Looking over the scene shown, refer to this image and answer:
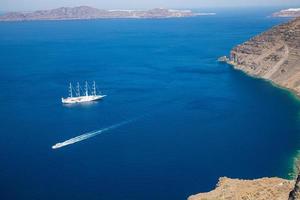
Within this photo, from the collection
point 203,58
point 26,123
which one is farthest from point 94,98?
point 203,58

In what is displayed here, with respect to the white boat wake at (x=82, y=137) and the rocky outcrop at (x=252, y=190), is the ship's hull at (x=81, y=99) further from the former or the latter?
the rocky outcrop at (x=252, y=190)

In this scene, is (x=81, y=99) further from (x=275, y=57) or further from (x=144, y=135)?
(x=275, y=57)

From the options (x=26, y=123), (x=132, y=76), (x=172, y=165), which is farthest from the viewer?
(x=132, y=76)

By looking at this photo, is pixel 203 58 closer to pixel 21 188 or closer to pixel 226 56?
pixel 226 56

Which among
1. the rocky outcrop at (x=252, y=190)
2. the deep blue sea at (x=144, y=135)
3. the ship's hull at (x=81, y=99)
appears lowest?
the deep blue sea at (x=144, y=135)

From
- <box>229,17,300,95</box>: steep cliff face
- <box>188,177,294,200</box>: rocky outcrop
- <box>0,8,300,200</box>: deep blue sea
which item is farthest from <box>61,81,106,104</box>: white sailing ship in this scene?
<box>188,177,294,200</box>: rocky outcrop

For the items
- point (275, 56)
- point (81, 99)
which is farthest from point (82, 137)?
point (275, 56)

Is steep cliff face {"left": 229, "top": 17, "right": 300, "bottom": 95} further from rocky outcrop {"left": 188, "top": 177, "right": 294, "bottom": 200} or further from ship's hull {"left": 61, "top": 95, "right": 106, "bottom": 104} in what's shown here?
rocky outcrop {"left": 188, "top": 177, "right": 294, "bottom": 200}

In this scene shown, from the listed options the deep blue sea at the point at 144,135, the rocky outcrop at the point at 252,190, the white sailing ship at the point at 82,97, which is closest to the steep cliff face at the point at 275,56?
the deep blue sea at the point at 144,135
